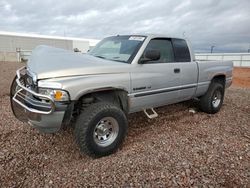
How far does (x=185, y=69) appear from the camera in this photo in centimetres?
425

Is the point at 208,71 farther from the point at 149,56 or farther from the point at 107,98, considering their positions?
the point at 107,98

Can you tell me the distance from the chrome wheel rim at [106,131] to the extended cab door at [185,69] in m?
1.81

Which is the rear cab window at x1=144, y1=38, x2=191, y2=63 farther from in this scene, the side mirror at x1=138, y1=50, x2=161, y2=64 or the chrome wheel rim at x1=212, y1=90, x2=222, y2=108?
the chrome wheel rim at x1=212, y1=90, x2=222, y2=108

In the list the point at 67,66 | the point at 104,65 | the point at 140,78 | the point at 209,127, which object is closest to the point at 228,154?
the point at 209,127

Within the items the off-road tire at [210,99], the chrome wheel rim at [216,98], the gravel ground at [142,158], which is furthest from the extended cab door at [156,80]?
the chrome wheel rim at [216,98]

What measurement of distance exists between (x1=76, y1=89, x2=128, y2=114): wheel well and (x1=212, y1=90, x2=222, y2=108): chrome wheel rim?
115 inches

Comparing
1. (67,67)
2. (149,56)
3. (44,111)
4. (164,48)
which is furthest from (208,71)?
(44,111)

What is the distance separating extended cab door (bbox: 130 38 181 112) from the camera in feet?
11.2

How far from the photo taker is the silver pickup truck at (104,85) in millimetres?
2654

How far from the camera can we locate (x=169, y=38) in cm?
425

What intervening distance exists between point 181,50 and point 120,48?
1450mm

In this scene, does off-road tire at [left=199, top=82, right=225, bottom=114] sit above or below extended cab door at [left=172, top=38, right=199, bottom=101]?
below

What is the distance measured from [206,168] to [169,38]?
2.66m

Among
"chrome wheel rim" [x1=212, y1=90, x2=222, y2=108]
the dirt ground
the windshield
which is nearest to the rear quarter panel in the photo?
"chrome wheel rim" [x1=212, y1=90, x2=222, y2=108]
